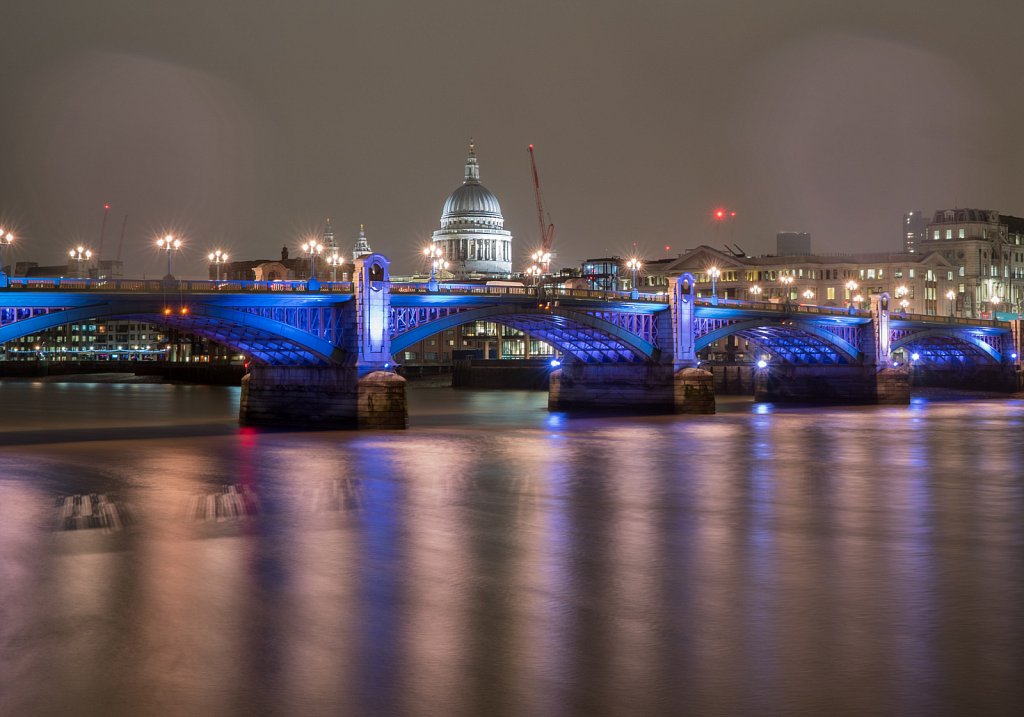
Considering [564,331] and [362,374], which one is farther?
[564,331]

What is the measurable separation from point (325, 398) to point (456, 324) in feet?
28.3

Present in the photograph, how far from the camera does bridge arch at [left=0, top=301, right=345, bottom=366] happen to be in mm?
51719

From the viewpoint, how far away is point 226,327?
5872cm

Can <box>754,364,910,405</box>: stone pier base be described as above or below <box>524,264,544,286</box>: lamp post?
below

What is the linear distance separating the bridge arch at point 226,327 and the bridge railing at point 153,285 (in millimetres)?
824

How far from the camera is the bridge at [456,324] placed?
54.5 m

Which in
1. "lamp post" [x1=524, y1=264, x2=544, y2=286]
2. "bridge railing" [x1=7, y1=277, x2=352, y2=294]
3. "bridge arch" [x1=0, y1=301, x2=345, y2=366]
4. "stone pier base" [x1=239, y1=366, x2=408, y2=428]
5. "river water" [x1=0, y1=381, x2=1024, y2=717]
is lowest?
"river water" [x1=0, y1=381, x2=1024, y2=717]

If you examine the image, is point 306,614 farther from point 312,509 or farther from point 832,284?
point 832,284

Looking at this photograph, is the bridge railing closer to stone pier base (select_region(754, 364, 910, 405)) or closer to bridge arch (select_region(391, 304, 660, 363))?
bridge arch (select_region(391, 304, 660, 363))

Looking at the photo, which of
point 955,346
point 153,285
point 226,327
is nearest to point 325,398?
point 226,327

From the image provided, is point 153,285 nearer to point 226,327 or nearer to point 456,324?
point 226,327

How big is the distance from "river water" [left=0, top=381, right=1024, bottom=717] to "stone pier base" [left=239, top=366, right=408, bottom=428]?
13.7 metres

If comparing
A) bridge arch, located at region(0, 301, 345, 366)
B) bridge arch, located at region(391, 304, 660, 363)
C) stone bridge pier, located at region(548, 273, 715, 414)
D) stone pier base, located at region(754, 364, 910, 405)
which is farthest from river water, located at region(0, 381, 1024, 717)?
stone pier base, located at region(754, 364, 910, 405)

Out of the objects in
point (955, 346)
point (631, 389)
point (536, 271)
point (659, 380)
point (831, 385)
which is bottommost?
point (631, 389)
